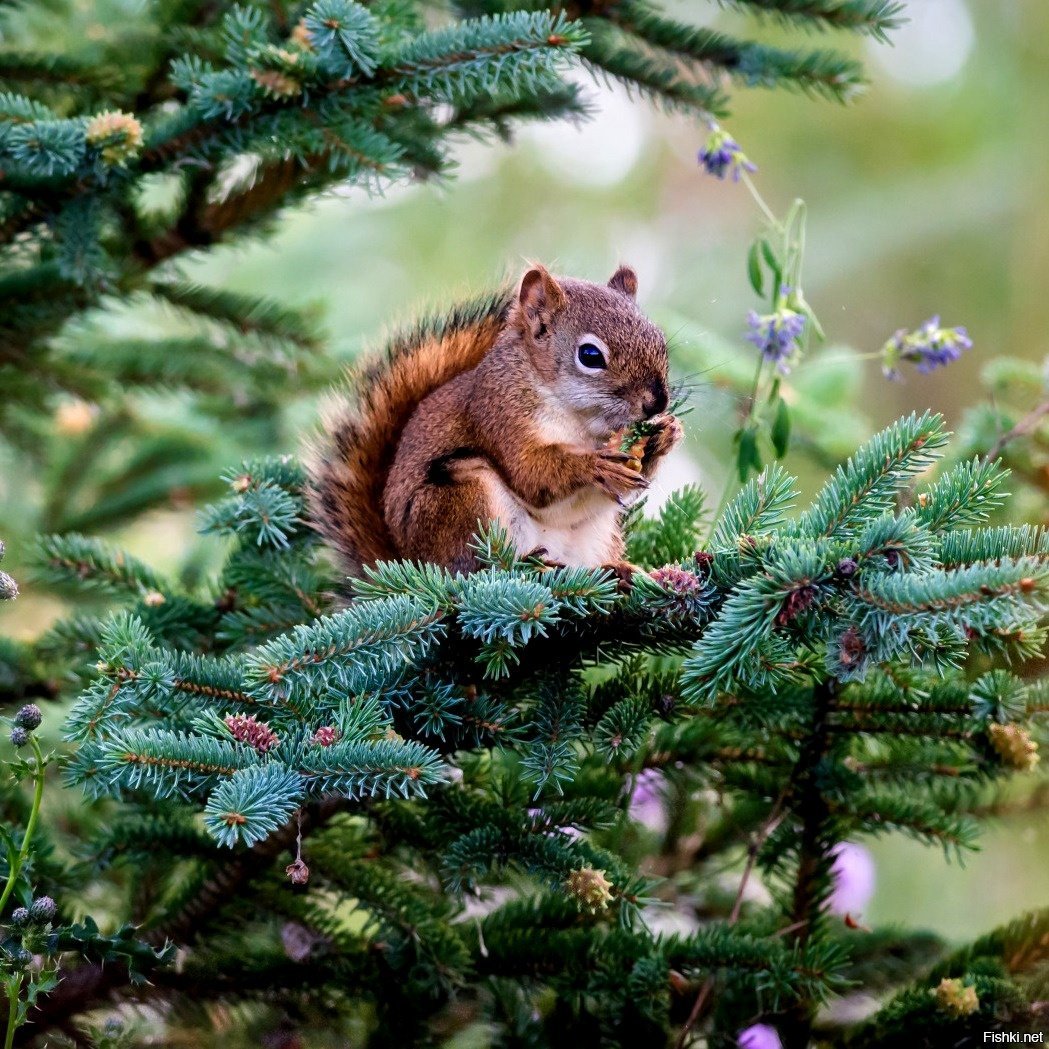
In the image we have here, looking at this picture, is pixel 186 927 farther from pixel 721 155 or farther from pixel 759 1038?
pixel 721 155

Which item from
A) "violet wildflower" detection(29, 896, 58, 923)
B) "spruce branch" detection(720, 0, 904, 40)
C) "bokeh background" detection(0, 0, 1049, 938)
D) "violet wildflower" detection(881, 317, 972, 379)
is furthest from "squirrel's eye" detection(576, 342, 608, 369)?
"bokeh background" detection(0, 0, 1049, 938)

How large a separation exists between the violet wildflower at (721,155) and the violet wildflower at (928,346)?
1.09 feet

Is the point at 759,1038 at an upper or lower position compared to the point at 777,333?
lower

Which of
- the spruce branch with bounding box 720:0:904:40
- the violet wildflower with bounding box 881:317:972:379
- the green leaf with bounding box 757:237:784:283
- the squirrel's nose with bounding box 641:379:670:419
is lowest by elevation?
the squirrel's nose with bounding box 641:379:670:419

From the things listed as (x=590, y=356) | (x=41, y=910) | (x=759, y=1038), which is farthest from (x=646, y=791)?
(x=41, y=910)

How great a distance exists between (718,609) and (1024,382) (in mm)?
1314

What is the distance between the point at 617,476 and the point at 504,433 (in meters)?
0.20

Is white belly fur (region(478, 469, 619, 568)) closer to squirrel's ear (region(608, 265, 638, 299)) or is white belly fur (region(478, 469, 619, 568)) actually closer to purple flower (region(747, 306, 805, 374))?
purple flower (region(747, 306, 805, 374))

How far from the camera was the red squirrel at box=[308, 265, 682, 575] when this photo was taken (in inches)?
61.3

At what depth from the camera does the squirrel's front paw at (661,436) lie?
5.32 ft

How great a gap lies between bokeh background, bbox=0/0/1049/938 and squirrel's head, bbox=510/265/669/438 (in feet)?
8.61

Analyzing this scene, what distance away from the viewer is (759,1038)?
1.54 m

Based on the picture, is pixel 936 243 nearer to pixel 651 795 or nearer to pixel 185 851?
pixel 651 795

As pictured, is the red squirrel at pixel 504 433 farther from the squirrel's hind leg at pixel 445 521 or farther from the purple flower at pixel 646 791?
the purple flower at pixel 646 791
